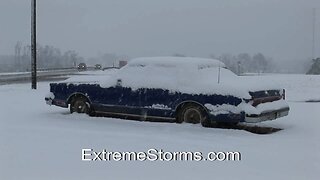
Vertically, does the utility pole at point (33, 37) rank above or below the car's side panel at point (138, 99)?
above

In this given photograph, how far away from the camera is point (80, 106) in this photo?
41.2 ft

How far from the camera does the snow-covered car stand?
34.1ft

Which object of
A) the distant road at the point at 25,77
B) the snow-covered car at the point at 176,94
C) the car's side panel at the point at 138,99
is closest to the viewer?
the snow-covered car at the point at 176,94

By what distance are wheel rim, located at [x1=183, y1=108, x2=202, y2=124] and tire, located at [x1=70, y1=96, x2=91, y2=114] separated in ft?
8.67

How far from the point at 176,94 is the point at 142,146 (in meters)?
2.73

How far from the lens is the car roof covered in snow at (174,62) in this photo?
11633 mm

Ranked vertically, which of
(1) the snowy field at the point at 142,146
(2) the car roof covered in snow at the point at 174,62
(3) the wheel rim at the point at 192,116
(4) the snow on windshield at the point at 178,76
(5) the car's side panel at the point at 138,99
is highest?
(2) the car roof covered in snow at the point at 174,62

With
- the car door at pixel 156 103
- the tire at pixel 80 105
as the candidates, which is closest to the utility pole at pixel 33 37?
the tire at pixel 80 105

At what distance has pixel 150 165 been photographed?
23.3ft

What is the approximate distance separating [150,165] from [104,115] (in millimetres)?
5548

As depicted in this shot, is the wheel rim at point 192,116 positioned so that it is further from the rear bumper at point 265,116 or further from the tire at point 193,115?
the rear bumper at point 265,116

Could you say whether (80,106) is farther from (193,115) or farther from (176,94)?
(193,115)

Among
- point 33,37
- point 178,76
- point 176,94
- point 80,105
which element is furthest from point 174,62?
point 33,37

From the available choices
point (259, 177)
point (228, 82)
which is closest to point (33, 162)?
point (259, 177)
